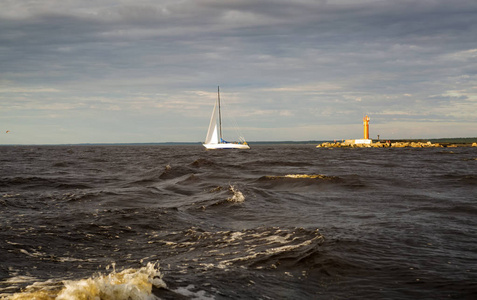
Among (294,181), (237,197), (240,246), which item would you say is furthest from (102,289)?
(294,181)

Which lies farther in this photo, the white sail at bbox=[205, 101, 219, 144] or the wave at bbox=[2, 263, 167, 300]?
the white sail at bbox=[205, 101, 219, 144]

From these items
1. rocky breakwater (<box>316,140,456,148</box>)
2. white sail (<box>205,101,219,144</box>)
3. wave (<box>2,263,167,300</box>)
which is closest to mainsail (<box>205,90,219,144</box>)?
white sail (<box>205,101,219,144</box>)

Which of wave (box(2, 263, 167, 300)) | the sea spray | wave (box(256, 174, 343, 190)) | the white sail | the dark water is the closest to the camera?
wave (box(2, 263, 167, 300))

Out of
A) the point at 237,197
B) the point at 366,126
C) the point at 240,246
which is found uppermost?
the point at 366,126

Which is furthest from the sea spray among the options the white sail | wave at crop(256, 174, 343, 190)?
the white sail

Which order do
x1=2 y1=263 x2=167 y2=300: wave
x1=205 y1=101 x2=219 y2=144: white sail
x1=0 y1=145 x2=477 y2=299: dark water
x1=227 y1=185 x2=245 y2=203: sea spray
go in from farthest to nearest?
1. x1=205 y1=101 x2=219 y2=144: white sail
2. x1=227 y1=185 x2=245 y2=203: sea spray
3. x1=0 y1=145 x2=477 y2=299: dark water
4. x1=2 y1=263 x2=167 y2=300: wave

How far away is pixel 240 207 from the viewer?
16.2 metres

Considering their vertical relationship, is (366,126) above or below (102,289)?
above

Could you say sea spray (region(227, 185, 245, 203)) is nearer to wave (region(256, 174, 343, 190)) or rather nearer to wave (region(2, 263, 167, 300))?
wave (region(256, 174, 343, 190))

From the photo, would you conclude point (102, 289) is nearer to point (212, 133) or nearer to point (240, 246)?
point (240, 246)

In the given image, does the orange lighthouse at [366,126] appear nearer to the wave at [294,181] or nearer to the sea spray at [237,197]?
the wave at [294,181]

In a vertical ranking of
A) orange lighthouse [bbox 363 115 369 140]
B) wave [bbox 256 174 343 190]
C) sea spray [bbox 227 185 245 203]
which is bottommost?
wave [bbox 256 174 343 190]

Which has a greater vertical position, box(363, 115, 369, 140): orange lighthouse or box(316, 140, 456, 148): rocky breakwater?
box(363, 115, 369, 140): orange lighthouse

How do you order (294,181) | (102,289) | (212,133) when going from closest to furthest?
(102,289) < (294,181) < (212,133)
